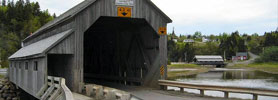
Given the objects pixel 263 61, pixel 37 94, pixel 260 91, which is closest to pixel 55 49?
pixel 37 94

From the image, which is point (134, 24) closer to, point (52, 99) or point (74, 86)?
point (74, 86)

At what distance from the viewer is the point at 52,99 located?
13906 millimetres

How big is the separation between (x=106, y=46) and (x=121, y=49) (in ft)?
9.04

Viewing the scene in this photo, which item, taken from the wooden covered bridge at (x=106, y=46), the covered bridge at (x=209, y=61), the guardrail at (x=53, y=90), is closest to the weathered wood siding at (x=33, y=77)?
the wooden covered bridge at (x=106, y=46)

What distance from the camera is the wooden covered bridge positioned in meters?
16.9

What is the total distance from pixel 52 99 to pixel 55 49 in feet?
10.2

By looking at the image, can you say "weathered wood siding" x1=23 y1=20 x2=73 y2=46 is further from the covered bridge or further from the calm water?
the covered bridge

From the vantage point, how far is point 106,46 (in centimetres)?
2642

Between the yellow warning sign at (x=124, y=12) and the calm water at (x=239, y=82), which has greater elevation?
the yellow warning sign at (x=124, y=12)

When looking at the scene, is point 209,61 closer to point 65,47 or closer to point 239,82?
point 239,82

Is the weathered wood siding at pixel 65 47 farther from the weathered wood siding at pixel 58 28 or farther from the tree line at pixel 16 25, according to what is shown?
the tree line at pixel 16 25

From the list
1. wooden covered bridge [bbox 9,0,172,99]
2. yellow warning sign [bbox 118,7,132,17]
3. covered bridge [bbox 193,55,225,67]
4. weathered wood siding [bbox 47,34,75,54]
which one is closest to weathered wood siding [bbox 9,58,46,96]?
wooden covered bridge [bbox 9,0,172,99]

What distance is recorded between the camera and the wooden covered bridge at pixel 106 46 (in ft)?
55.4

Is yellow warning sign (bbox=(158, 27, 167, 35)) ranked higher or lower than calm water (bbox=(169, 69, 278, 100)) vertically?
higher
